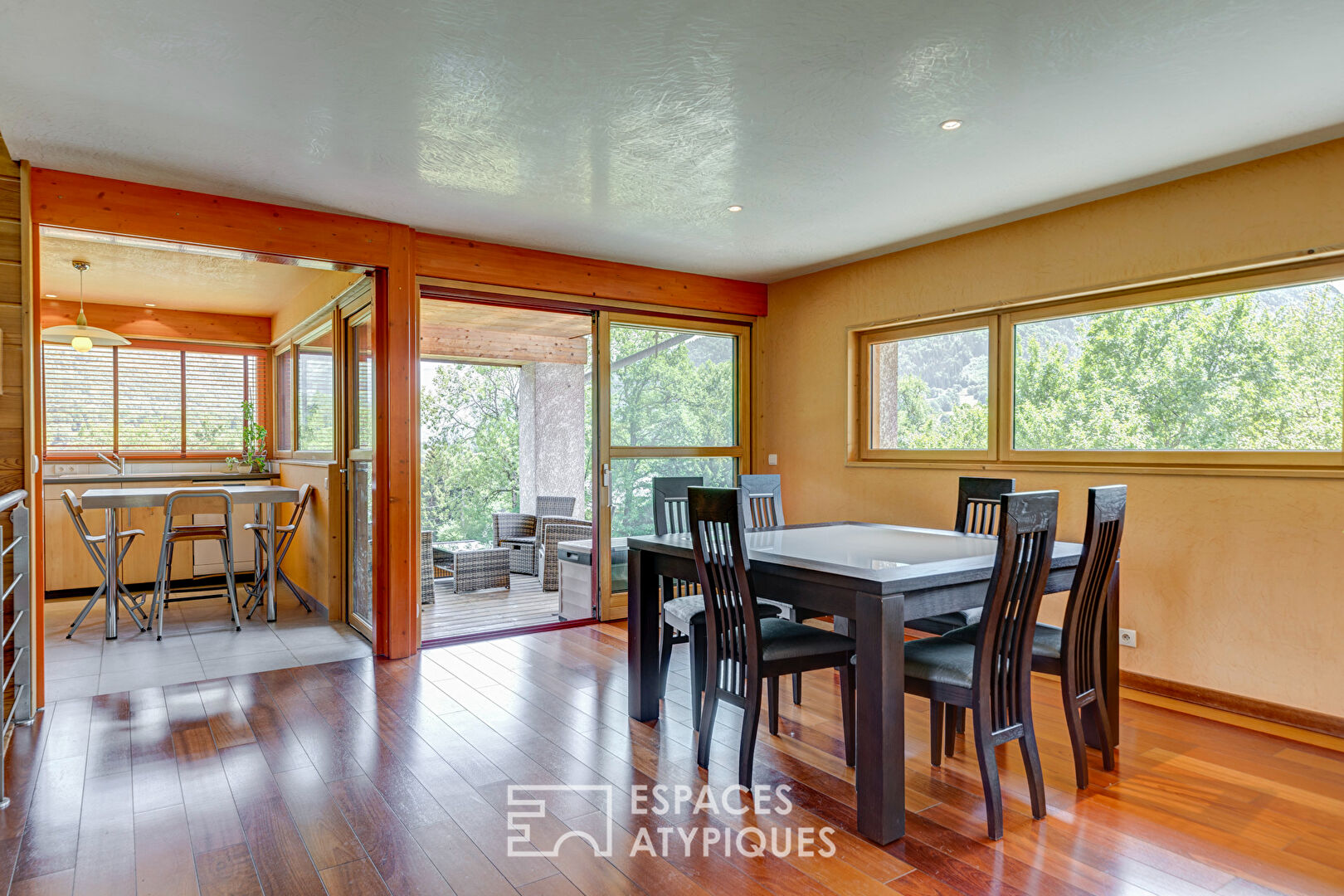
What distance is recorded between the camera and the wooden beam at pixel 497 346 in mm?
7203

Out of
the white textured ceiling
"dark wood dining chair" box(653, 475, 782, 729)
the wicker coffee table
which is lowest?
the wicker coffee table

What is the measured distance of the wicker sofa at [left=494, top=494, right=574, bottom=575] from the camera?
7.12 meters

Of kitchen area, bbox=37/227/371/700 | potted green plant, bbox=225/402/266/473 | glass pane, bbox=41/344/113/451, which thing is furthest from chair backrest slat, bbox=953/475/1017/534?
glass pane, bbox=41/344/113/451

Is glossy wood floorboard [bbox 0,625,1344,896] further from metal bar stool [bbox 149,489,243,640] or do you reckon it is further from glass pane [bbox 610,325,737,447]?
glass pane [bbox 610,325,737,447]

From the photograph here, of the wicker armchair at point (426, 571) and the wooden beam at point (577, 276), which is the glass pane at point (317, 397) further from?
the wooden beam at point (577, 276)

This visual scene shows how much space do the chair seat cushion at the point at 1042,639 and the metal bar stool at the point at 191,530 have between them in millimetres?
4414

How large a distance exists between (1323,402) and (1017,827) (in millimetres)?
2255

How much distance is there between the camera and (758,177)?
3.49 m

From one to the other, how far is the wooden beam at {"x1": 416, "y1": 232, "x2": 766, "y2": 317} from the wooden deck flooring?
218 cm

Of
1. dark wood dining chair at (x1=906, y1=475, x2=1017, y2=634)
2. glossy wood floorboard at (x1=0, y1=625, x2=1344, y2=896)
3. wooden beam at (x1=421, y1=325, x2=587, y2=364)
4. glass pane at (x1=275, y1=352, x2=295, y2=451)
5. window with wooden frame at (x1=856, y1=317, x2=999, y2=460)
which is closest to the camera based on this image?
glossy wood floorboard at (x1=0, y1=625, x2=1344, y2=896)

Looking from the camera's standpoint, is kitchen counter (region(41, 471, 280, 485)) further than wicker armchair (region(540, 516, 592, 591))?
No

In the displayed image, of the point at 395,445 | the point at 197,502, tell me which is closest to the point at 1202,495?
the point at 395,445

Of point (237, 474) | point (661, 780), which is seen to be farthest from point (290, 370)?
point (661, 780)

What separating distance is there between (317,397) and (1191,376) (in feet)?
17.7
